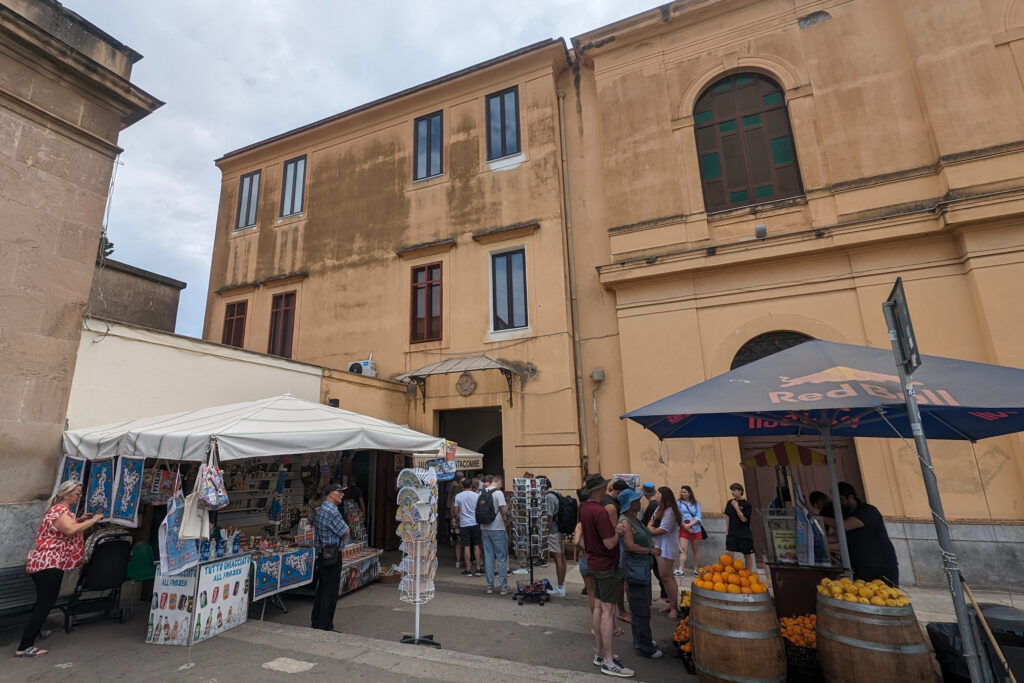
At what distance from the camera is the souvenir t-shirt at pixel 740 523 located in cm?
835

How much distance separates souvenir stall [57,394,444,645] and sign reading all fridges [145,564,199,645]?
0.04ft

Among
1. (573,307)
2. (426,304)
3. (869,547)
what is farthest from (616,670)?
(426,304)

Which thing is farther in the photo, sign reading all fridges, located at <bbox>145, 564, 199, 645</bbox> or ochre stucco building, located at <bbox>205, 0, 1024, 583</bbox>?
ochre stucco building, located at <bbox>205, 0, 1024, 583</bbox>

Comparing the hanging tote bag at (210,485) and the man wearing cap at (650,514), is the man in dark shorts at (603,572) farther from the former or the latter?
the hanging tote bag at (210,485)

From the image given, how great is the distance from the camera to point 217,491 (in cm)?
577

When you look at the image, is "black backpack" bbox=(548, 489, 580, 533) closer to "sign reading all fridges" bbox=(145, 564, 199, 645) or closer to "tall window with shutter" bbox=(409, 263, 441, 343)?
"sign reading all fridges" bbox=(145, 564, 199, 645)

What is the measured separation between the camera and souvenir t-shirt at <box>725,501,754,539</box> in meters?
8.35

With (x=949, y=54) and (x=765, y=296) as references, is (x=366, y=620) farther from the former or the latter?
(x=949, y=54)

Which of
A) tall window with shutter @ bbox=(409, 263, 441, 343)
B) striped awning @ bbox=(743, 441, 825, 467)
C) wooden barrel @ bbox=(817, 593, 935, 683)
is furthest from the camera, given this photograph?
tall window with shutter @ bbox=(409, 263, 441, 343)

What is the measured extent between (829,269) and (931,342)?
7.33 feet

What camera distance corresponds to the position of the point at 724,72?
11914 millimetres

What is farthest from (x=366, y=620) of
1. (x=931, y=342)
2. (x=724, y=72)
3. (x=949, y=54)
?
(x=949, y=54)

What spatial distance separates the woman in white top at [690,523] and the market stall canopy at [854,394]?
3758 mm

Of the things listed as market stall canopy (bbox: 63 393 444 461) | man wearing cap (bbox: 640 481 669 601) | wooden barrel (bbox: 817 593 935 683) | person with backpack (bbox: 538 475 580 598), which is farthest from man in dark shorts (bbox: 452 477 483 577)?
wooden barrel (bbox: 817 593 935 683)
